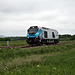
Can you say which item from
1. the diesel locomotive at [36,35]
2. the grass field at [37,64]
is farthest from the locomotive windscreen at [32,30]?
the grass field at [37,64]

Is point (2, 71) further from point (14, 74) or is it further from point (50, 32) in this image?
point (50, 32)

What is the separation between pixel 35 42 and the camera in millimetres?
23516

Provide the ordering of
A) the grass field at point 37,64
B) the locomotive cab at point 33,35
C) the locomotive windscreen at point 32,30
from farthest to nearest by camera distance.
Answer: the locomotive windscreen at point 32,30 → the locomotive cab at point 33,35 → the grass field at point 37,64

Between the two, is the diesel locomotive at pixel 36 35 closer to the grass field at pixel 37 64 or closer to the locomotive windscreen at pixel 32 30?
the locomotive windscreen at pixel 32 30

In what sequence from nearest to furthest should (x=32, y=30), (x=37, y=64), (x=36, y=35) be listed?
(x=37, y=64)
(x=36, y=35)
(x=32, y=30)

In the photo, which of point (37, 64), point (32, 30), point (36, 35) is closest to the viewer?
point (37, 64)

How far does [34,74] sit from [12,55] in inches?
274

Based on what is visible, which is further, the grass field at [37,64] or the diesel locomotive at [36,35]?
the diesel locomotive at [36,35]

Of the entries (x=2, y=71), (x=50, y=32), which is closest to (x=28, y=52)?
(x=2, y=71)

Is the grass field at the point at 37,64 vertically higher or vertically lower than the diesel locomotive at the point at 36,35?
lower

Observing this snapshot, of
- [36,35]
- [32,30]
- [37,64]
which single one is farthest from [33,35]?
[37,64]

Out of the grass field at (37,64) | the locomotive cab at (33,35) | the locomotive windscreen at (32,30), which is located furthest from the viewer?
the locomotive windscreen at (32,30)

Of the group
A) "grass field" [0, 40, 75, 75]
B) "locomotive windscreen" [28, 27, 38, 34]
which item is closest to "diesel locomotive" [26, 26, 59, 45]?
"locomotive windscreen" [28, 27, 38, 34]

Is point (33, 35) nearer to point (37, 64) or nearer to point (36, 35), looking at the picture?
point (36, 35)
